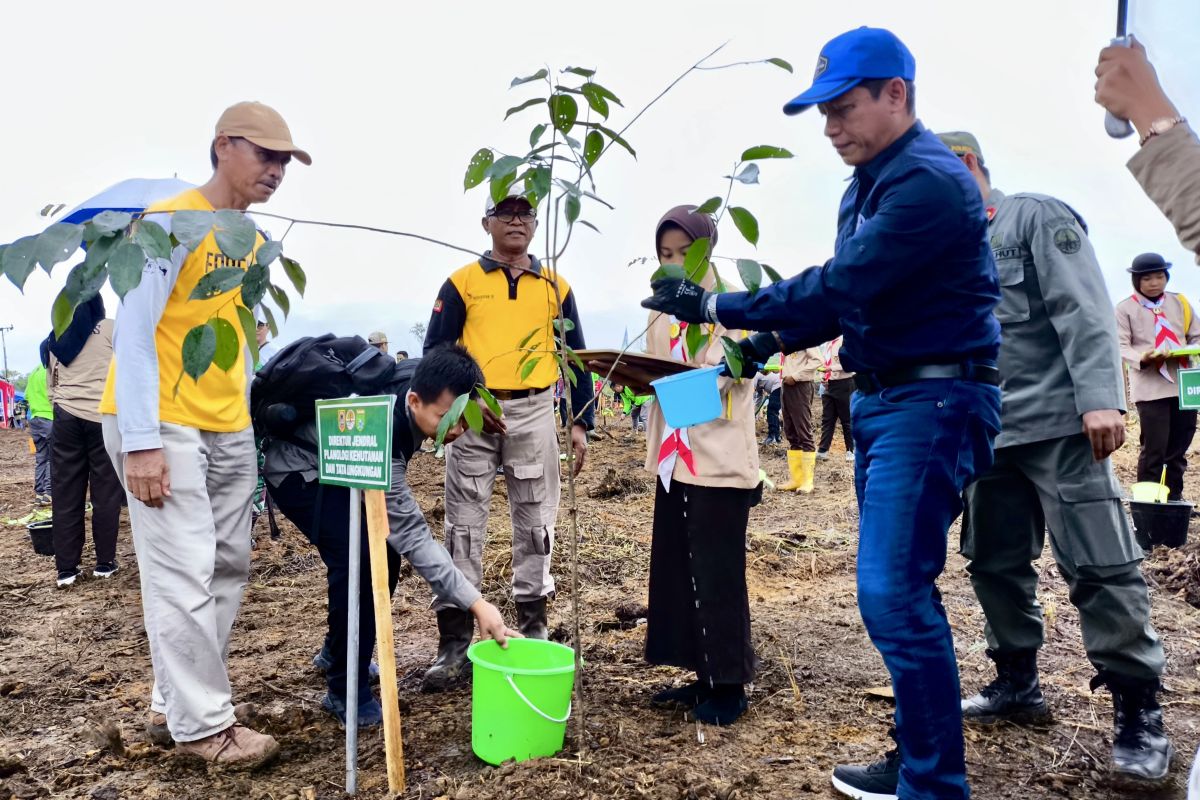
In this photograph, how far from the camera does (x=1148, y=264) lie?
240 inches

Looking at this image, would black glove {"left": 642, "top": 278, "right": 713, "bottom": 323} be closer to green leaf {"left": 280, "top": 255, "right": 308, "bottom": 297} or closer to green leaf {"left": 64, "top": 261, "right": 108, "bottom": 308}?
green leaf {"left": 280, "top": 255, "right": 308, "bottom": 297}

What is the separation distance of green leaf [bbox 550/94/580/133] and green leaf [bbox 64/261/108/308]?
3.38ft

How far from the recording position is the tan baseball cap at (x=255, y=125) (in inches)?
95.2

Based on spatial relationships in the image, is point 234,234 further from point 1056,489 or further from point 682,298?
point 1056,489

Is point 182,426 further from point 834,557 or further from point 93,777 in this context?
point 834,557

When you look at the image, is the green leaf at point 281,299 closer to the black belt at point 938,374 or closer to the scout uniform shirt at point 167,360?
the scout uniform shirt at point 167,360

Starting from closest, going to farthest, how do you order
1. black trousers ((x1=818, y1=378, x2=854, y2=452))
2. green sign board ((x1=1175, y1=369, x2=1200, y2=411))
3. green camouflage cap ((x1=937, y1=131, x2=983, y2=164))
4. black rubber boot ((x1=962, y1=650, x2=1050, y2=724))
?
1. green camouflage cap ((x1=937, y1=131, x2=983, y2=164))
2. black rubber boot ((x1=962, y1=650, x2=1050, y2=724))
3. green sign board ((x1=1175, y1=369, x2=1200, y2=411))
4. black trousers ((x1=818, y1=378, x2=854, y2=452))

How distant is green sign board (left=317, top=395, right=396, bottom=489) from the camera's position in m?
1.92

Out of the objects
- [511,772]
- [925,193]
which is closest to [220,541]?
[511,772]

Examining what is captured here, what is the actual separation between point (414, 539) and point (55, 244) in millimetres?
1331

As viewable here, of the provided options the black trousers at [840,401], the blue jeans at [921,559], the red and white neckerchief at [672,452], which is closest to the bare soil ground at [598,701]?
the blue jeans at [921,559]

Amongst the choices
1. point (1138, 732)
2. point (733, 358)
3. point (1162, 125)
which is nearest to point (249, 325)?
point (733, 358)

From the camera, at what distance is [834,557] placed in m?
5.39

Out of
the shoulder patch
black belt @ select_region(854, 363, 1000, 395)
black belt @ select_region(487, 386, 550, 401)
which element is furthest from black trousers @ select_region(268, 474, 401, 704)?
the shoulder patch
